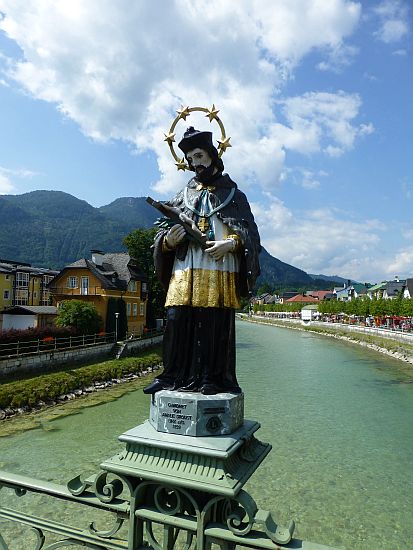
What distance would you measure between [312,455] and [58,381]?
1372cm

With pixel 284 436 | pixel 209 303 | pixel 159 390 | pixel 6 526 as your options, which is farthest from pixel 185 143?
pixel 284 436

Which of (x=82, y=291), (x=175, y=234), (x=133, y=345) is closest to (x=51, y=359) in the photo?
(x=133, y=345)

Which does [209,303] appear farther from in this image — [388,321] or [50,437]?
[388,321]

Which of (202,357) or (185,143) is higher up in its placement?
(185,143)

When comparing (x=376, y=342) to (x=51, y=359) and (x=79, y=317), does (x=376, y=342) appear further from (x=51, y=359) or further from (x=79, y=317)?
(x=51, y=359)

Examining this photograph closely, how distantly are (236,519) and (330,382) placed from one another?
2497 cm

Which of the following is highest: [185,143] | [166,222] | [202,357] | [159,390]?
[185,143]

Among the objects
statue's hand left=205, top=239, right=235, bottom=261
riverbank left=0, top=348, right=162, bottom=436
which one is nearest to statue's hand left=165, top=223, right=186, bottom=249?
statue's hand left=205, top=239, right=235, bottom=261

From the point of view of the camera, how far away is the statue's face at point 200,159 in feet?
15.0

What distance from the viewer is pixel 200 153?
→ 4562 mm

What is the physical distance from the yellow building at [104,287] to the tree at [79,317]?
2.96 metres

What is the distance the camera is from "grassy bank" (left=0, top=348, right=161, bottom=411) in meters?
17.9

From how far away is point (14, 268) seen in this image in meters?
47.7

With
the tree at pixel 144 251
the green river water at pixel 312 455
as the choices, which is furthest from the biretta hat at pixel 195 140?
the tree at pixel 144 251
